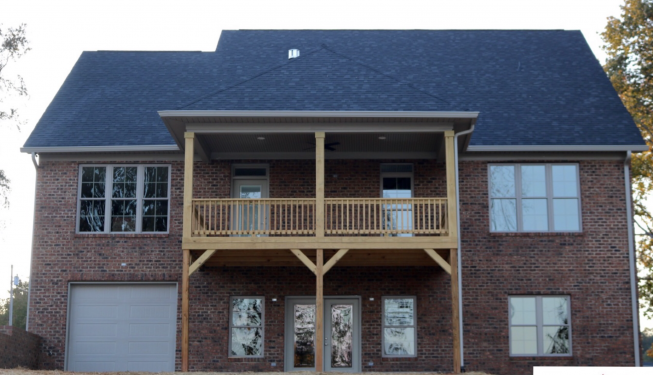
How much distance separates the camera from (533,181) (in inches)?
738

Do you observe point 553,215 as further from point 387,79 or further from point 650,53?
point 650,53

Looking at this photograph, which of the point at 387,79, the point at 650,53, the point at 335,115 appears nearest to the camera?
the point at 335,115

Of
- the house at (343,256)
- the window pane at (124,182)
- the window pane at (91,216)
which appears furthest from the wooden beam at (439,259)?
the window pane at (91,216)

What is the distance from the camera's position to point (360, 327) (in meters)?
18.2

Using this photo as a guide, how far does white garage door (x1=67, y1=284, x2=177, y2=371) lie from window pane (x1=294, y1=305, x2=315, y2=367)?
9.17 ft

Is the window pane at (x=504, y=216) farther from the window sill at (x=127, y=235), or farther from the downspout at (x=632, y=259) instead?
the window sill at (x=127, y=235)

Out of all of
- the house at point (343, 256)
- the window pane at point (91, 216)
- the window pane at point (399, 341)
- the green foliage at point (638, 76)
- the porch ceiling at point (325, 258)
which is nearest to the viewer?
the porch ceiling at point (325, 258)

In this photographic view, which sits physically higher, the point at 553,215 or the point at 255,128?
the point at 255,128

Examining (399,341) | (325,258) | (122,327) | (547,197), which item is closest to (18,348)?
(122,327)

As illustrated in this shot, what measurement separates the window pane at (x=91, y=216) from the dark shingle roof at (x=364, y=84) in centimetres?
141

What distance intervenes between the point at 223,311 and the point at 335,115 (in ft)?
17.8

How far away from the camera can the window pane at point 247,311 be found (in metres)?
18.3

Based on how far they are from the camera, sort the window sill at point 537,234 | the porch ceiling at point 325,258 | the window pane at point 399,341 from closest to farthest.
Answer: the porch ceiling at point 325,258 → the window pane at point 399,341 → the window sill at point 537,234

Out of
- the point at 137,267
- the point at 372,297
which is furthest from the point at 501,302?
the point at 137,267
